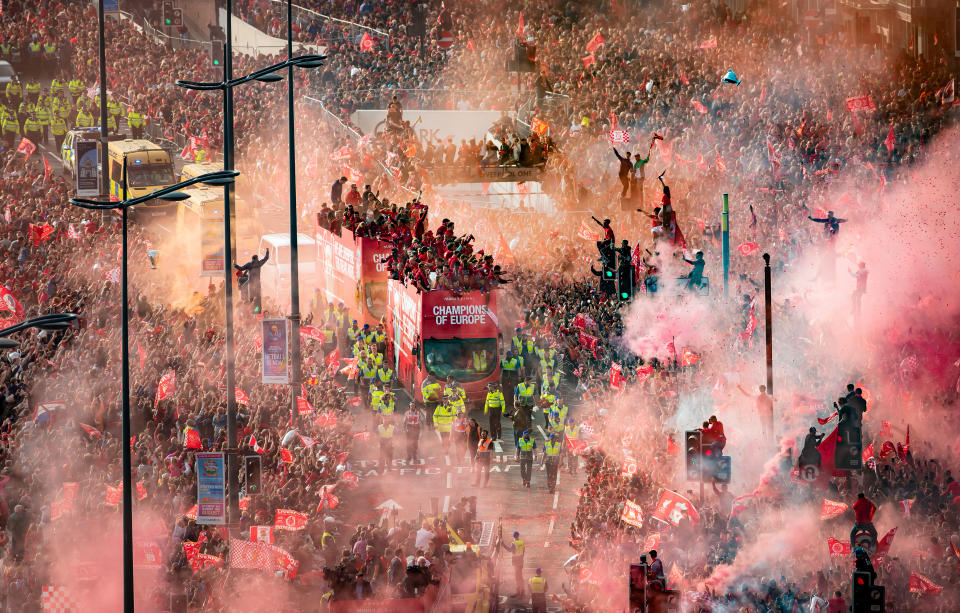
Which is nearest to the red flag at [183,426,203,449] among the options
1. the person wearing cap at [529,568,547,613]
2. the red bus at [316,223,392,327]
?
the person wearing cap at [529,568,547,613]

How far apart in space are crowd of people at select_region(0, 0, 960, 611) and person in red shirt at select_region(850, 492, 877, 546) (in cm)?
68

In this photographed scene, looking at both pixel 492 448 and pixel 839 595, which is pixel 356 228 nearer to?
pixel 492 448

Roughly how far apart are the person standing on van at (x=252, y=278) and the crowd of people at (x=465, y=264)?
1.01 metres

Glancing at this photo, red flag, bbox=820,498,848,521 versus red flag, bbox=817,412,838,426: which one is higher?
red flag, bbox=817,412,838,426

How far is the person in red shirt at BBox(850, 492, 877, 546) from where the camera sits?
18656mm

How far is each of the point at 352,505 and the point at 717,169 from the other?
1970 centimetres

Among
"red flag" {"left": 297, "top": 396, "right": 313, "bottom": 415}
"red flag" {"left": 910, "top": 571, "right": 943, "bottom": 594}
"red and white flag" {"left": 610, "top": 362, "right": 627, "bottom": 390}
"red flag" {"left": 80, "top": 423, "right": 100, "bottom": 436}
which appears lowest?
"red flag" {"left": 910, "top": 571, "right": 943, "bottom": 594}

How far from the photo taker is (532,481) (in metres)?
25.7

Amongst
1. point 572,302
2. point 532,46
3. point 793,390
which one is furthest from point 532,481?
point 532,46

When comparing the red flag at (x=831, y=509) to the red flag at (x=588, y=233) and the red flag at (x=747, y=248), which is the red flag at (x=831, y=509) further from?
the red flag at (x=588, y=233)

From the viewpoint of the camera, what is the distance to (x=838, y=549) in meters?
19.3

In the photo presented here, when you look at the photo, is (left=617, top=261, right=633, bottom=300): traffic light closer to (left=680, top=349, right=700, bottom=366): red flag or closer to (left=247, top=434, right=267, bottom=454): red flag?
(left=247, top=434, right=267, bottom=454): red flag

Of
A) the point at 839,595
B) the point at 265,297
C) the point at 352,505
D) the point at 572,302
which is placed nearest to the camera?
the point at 839,595

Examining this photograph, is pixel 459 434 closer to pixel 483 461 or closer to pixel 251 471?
pixel 483 461
